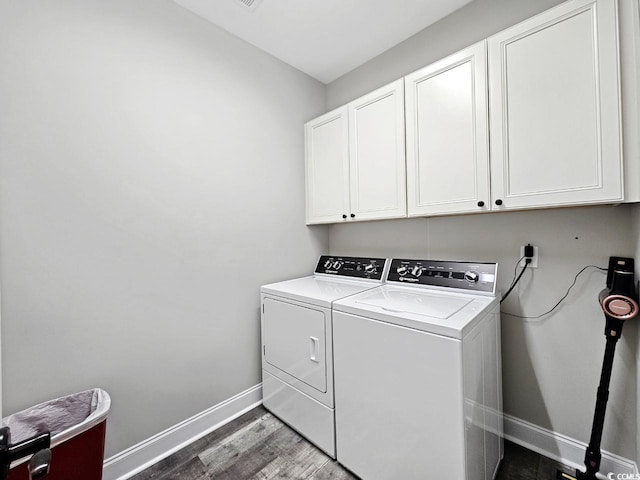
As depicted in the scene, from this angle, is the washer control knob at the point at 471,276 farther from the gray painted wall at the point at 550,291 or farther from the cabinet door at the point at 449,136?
the cabinet door at the point at 449,136

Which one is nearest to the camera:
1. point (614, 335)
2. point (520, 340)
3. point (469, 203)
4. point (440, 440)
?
point (440, 440)

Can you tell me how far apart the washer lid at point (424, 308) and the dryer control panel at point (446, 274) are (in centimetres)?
5

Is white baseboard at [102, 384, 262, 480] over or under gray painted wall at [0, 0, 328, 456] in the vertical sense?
under

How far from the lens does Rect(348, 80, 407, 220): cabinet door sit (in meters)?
1.87

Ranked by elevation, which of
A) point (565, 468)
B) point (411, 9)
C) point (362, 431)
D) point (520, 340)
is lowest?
point (565, 468)

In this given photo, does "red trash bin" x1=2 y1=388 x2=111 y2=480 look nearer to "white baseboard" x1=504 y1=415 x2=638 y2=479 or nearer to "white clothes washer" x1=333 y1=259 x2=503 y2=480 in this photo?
"white clothes washer" x1=333 y1=259 x2=503 y2=480

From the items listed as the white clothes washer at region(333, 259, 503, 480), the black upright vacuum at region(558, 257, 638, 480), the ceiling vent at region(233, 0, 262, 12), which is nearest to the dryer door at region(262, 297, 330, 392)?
the white clothes washer at region(333, 259, 503, 480)

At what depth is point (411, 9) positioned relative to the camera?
72.8 inches

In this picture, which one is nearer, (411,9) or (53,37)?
(53,37)

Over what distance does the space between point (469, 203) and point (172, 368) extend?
6.30ft

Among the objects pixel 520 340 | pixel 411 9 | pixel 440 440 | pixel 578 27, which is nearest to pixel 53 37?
pixel 411 9

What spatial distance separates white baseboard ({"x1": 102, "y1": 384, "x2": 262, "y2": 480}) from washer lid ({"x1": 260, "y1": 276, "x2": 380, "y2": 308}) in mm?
768

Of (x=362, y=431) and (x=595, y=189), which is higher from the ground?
(x=595, y=189)

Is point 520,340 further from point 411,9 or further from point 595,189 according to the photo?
point 411,9
